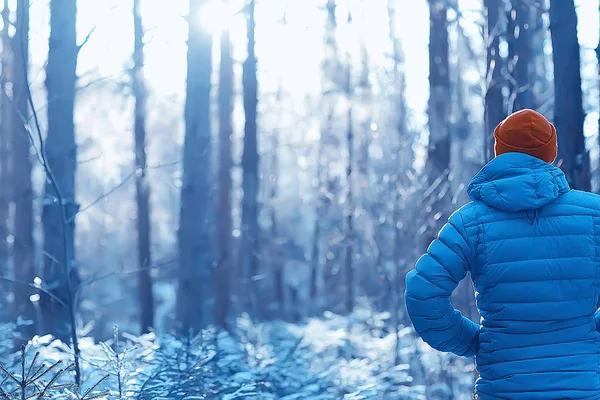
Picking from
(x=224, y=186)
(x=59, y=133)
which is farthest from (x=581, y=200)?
(x=224, y=186)

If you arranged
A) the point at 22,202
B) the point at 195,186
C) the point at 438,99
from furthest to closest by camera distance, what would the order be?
the point at 22,202, the point at 438,99, the point at 195,186

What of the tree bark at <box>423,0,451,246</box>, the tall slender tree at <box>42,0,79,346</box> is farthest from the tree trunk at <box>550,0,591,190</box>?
the tall slender tree at <box>42,0,79,346</box>

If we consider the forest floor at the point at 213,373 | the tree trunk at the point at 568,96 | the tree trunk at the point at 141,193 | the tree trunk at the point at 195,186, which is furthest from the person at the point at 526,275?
the tree trunk at the point at 141,193

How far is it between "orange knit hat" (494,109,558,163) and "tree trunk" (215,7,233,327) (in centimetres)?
1115

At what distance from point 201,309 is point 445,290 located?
564 centimetres

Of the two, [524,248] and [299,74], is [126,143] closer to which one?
[299,74]

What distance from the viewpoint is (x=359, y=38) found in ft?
77.3

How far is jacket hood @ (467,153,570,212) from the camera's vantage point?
2867 mm

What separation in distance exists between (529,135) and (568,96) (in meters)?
3.35

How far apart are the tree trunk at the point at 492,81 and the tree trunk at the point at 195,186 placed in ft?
10.1

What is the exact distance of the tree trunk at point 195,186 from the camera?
8055mm

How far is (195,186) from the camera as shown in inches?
317

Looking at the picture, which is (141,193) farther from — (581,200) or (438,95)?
(581,200)

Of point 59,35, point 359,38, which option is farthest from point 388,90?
point 59,35
